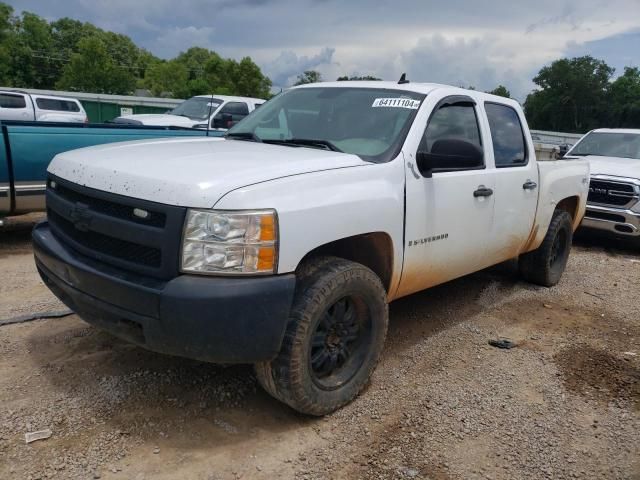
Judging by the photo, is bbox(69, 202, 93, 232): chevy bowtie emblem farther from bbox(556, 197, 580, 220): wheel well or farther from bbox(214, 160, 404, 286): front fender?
bbox(556, 197, 580, 220): wheel well

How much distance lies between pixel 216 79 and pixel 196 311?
47536 mm

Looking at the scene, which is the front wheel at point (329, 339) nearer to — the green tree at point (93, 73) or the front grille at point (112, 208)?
the front grille at point (112, 208)

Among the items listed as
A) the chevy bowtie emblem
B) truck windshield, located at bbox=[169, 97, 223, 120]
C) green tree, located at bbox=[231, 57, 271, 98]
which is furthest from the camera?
green tree, located at bbox=[231, 57, 271, 98]

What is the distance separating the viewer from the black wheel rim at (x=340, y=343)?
3088mm

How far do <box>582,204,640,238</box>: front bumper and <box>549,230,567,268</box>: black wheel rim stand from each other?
235cm

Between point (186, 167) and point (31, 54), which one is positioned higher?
Answer: point (31, 54)

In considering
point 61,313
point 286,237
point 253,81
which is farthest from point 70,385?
point 253,81

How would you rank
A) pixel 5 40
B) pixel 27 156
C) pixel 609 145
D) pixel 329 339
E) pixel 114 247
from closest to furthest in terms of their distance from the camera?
1. pixel 114 247
2. pixel 329 339
3. pixel 27 156
4. pixel 609 145
5. pixel 5 40

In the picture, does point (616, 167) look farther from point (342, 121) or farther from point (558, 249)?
point (342, 121)

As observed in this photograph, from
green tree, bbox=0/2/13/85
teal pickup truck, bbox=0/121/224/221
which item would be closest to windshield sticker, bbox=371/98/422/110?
teal pickup truck, bbox=0/121/224/221

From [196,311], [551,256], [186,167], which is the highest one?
[186,167]

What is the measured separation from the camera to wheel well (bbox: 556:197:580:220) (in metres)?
5.97

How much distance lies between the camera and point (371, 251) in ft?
11.3

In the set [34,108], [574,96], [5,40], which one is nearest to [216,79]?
[5,40]
